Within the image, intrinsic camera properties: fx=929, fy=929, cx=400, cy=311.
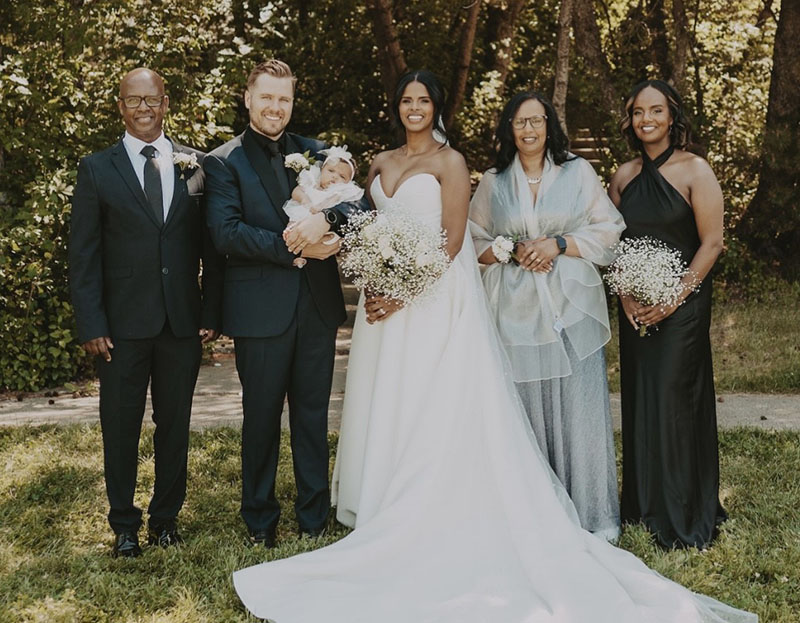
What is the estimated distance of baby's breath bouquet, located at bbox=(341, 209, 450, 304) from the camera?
4270 mm

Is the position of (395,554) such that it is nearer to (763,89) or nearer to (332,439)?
(332,439)

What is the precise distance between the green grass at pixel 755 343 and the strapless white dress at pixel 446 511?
3.88 meters

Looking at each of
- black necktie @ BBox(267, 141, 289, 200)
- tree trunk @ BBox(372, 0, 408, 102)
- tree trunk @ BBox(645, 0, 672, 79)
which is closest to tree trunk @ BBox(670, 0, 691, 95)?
tree trunk @ BBox(645, 0, 672, 79)

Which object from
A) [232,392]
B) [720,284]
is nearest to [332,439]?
[232,392]

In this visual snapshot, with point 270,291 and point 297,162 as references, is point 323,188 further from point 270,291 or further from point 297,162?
point 270,291

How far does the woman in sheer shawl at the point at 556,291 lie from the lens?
4594mm

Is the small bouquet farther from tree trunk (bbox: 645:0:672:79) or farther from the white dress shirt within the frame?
tree trunk (bbox: 645:0:672:79)

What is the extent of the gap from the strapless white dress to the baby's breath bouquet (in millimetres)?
190

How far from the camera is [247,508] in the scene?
4.66 meters

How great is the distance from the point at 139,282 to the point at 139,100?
850 mm

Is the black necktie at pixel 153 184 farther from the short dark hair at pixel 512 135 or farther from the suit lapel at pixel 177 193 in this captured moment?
the short dark hair at pixel 512 135

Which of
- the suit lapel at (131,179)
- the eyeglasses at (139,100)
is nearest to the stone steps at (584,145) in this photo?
the eyeglasses at (139,100)

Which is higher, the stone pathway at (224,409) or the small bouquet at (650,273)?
the small bouquet at (650,273)

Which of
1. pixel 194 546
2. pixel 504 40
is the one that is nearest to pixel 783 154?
pixel 504 40
